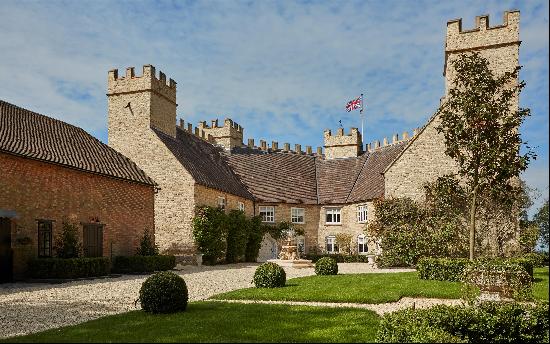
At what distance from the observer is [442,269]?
2062cm

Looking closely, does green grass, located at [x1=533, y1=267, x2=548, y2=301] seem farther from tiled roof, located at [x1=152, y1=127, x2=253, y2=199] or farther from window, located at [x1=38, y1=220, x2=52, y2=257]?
tiled roof, located at [x1=152, y1=127, x2=253, y2=199]

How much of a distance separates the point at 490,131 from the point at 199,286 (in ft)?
49.5

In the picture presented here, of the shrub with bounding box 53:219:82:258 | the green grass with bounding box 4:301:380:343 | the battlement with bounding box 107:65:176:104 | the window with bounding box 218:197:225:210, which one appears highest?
the battlement with bounding box 107:65:176:104

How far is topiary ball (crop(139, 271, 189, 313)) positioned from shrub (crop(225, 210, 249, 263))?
919 inches

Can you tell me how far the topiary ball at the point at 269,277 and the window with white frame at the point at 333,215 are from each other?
2568 centimetres

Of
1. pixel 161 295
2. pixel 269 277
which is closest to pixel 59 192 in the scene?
pixel 269 277

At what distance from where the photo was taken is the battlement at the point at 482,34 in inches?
1228

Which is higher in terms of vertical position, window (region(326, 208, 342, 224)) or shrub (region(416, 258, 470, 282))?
window (region(326, 208, 342, 224))

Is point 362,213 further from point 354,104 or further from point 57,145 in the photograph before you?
point 57,145

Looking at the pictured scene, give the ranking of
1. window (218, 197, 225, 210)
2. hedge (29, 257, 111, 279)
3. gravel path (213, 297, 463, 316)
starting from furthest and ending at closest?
1. window (218, 197, 225, 210)
2. hedge (29, 257, 111, 279)
3. gravel path (213, 297, 463, 316)

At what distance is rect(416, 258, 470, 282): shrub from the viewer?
20.4 m

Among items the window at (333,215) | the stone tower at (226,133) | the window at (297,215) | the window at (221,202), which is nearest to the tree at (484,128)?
the window at (221,202)

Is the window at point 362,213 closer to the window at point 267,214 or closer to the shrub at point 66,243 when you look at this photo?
the window at point 267,214

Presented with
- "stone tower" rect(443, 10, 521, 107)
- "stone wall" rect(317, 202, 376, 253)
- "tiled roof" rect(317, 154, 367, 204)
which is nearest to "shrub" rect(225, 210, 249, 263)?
"stone wall" rect(317, 202, 376, 253)
